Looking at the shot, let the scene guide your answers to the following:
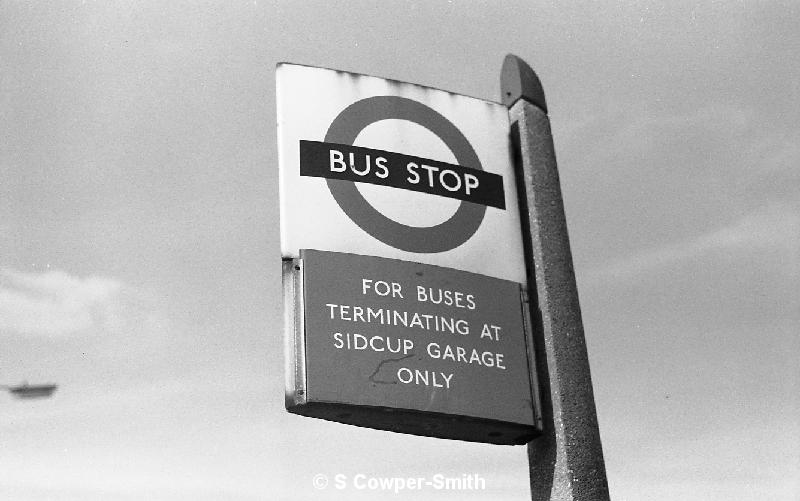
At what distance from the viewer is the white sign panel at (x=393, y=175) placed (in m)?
5.95

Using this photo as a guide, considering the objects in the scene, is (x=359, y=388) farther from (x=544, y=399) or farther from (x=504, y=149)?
(x=504, y=149)

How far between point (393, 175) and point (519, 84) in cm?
135

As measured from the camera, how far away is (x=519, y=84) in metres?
7.00

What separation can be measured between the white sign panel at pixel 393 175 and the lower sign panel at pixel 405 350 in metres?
0.17

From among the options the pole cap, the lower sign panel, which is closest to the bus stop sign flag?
the lower sign panel

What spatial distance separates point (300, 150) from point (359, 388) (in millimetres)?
1572

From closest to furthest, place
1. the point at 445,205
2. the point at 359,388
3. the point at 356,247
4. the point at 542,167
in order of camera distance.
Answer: the point at 359,388 < the point at 356,247 < the point at 445,205 < the point at 542,167

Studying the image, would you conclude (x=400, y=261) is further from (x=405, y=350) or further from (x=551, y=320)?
(x=551, y=320)

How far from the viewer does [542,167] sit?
6727 millimetres

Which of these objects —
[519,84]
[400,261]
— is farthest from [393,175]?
[519,84]

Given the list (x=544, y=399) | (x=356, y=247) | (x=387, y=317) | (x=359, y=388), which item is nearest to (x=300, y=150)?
(x=356, y=247)

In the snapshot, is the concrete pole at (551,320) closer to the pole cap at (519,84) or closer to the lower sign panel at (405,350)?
the pole cap at (519,84)

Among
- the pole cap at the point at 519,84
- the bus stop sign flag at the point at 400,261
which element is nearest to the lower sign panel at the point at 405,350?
the bus stop sign flag at the point at 400,261

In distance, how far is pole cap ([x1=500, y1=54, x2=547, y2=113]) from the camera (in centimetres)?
699
